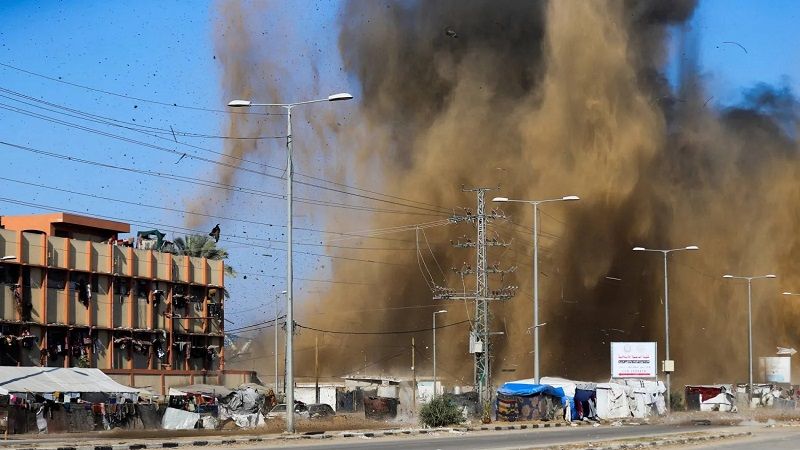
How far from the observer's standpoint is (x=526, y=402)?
60.9 m

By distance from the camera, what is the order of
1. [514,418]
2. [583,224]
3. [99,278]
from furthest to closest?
[583,224] < [99,278] < [514,418]

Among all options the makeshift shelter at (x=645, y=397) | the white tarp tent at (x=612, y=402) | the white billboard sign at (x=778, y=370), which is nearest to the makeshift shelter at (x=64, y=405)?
the white tarp tent at (x=612, y=402)

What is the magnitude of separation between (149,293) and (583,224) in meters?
47.1

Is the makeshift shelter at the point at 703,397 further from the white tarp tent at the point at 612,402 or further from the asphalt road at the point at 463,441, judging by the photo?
the asphalt road at the point at 463,441

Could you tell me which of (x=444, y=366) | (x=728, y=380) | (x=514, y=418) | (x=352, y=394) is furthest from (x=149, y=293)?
(x=728, y=380)

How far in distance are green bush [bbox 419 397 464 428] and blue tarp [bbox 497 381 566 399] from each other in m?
6.86

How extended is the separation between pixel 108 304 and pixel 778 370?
57729mm

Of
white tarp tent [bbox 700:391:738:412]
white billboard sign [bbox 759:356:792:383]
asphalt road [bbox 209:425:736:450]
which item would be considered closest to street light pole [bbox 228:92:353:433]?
asphalt road [bbox 209:425:736:450]

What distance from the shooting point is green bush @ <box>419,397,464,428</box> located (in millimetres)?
53094

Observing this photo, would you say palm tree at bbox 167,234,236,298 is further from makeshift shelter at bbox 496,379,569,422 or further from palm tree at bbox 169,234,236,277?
makeshift shelter at bbox 496,379,569,422

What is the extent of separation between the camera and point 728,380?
404 feet

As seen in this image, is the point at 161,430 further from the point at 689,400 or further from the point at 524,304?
the point at 524,304

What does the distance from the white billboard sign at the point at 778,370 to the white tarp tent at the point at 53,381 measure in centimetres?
6652

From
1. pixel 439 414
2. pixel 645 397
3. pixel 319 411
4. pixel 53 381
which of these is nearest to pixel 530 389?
pixel 439 414
